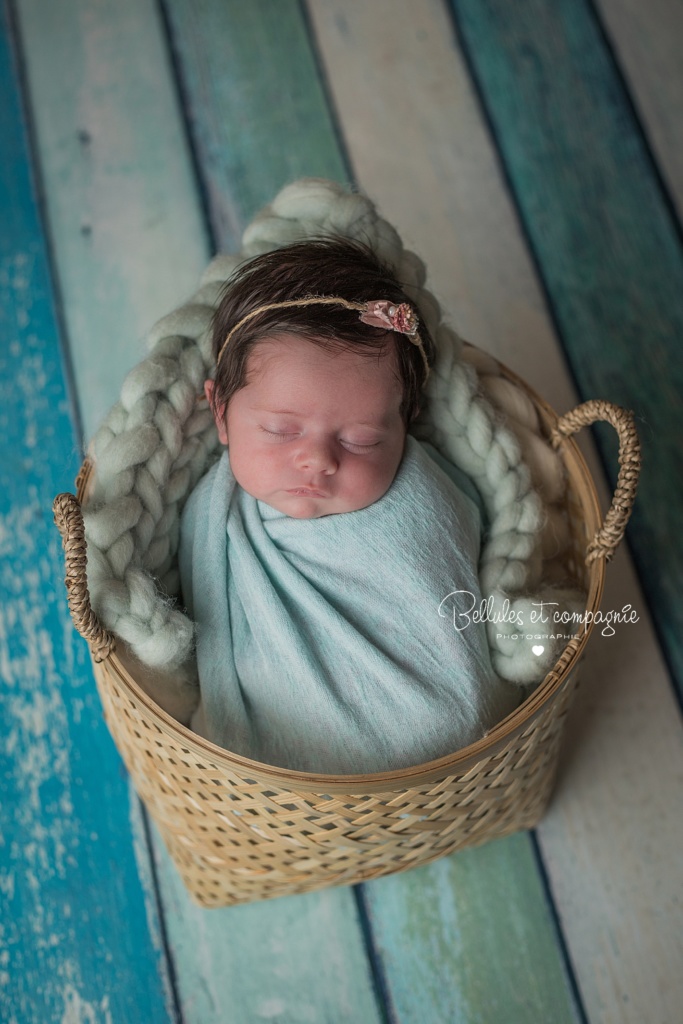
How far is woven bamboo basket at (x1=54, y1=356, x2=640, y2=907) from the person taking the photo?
94 cm

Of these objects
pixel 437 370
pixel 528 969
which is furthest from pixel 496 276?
pixel 528 969

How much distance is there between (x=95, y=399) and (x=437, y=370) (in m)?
0.61

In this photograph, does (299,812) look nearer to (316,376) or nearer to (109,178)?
(316,376)

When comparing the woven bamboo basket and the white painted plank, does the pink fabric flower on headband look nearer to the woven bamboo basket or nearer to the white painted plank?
the woven bamboo basket

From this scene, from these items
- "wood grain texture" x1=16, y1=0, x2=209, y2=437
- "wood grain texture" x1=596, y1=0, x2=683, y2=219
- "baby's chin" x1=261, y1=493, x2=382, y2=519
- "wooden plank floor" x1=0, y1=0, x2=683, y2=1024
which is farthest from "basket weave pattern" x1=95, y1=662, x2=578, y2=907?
"wood grain texture" x1=596, y1=0, x2=683, y2=219

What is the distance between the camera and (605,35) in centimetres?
181

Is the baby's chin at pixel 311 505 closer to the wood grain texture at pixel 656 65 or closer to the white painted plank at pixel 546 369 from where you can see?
the white painted plank at pixel 546 369

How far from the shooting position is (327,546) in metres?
1.14

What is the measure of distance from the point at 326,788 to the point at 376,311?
1.73ft

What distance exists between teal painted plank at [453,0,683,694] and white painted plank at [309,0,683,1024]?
0.04m

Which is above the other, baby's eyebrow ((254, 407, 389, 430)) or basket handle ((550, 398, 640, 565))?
baby's eyebrow ((254, 407, 389, 430))

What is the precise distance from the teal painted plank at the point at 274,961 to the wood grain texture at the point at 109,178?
760mm

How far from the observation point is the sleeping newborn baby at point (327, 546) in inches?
42.4

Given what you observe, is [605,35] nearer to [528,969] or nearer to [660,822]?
[660,822]
